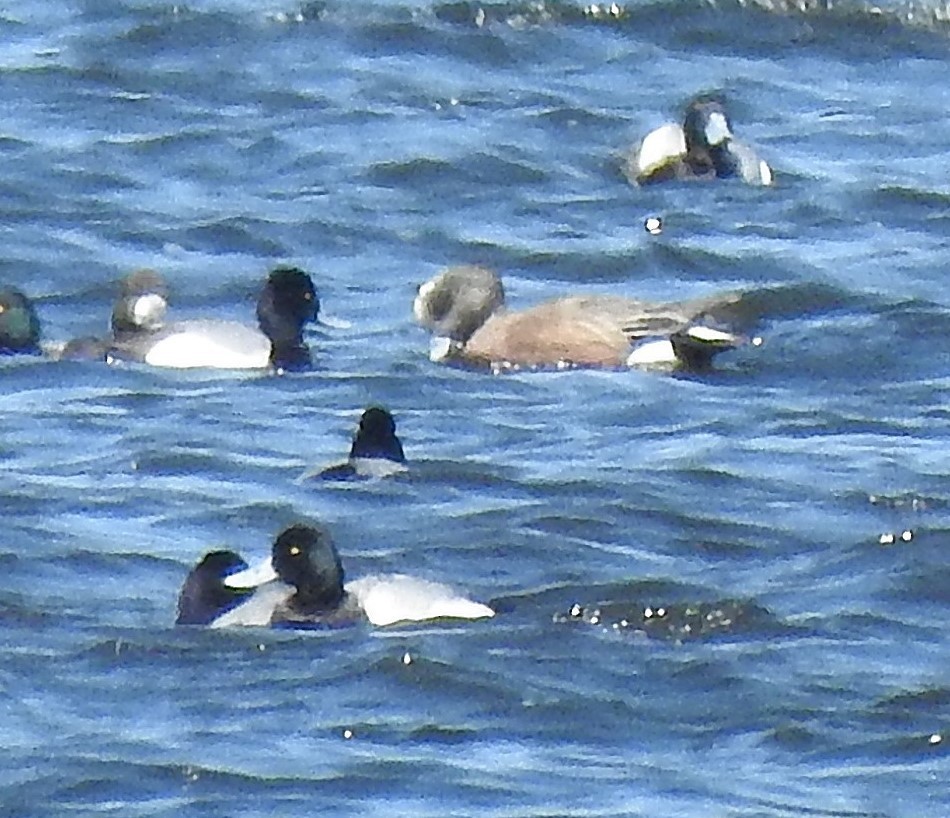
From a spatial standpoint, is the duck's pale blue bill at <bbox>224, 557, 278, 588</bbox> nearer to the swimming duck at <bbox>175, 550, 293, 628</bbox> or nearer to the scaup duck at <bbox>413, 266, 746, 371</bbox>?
the swimming duck at <bbox>175, 550, 293, 628</bbox>

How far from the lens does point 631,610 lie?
43.7 feet

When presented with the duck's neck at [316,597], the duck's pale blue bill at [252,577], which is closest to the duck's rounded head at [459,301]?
the duck's pale blue bill at [252,577]

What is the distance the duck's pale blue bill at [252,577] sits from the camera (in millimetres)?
13234

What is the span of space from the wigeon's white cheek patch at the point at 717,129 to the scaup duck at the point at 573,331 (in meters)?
2.27

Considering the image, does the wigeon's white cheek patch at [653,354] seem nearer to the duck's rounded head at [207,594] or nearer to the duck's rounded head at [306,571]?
the duck's rounded head at [306,571]

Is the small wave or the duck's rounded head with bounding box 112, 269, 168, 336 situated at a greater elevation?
the duck's rounded head with bounding box 112, 269, 168, 336

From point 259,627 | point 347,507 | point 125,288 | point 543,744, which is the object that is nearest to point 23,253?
point 125,288

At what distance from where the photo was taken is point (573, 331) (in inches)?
667

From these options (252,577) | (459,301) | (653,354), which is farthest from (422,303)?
(252,577)

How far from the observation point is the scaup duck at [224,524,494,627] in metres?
13.0

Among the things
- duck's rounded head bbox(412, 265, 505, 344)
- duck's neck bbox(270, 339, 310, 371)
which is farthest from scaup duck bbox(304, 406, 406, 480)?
duck's neck bbox(270, 339, 310, 371)

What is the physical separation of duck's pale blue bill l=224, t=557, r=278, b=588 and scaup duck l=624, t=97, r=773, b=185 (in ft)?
21.4

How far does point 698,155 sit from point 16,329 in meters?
4.03

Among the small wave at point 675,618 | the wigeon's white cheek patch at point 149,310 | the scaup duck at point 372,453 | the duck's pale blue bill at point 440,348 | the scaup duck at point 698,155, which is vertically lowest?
the small wave at point 675,618
